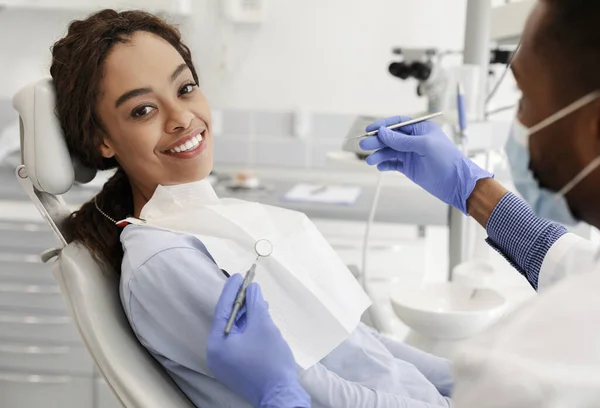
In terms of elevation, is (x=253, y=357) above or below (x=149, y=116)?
below

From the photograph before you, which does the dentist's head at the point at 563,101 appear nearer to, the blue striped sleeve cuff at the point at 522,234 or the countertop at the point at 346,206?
the blue striped sleeve cuff at the point at 522,234

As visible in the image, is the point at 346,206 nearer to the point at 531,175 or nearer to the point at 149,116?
the point at 149,116

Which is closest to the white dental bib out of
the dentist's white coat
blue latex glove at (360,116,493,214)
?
blue latex glove at (360,116,493,214)

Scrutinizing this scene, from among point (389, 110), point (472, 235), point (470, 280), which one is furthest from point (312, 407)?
point (389, 110)

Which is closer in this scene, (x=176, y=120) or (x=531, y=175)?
(x=531, y=175)

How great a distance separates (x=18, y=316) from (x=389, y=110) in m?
1.73

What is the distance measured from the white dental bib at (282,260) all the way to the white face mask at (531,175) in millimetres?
504

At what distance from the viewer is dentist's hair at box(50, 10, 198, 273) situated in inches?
52.4

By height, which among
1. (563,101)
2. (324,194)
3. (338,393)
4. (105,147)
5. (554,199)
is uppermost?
(563,101)

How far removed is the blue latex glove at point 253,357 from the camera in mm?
1091

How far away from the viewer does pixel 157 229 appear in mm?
1300

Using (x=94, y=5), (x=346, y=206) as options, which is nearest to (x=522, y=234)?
(x=346, y=206)

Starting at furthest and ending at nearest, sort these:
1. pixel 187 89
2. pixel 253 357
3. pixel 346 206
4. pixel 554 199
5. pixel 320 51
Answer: pixel 320 51 → pixel 346 206 → pixel 187 89 → pixel 253 357 → pixel 554 199

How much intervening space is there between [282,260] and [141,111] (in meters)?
0.38
